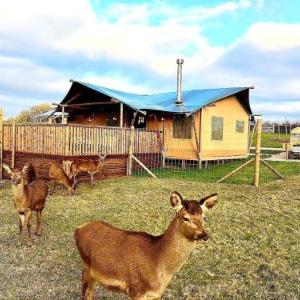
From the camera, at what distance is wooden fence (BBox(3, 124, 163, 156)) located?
50.9 ft

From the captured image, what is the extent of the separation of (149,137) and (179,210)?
16026 mm

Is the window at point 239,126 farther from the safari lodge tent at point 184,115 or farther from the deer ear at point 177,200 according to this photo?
the deer ear at point 177,200

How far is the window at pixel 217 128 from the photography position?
23.5 m

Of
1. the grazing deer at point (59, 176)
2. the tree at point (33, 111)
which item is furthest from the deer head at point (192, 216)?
the tree at point (33, 111)

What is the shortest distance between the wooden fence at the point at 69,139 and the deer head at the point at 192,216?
11682 millimetres

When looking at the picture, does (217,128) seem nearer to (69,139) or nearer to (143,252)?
(69,139)

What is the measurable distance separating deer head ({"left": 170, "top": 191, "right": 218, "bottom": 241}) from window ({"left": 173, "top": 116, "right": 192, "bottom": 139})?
18.8 m

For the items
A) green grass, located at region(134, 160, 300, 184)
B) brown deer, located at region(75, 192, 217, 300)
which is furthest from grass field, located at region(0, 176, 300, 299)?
green grass, located at region(134, 160, 300, 184)

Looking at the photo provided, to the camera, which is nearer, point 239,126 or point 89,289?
point 89,289

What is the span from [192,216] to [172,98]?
73.9 feet

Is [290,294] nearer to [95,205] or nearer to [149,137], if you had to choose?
[95,205]

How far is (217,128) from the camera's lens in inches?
944

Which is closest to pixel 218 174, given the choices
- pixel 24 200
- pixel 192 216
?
pixel 24 200

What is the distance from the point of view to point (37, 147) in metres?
16.6
